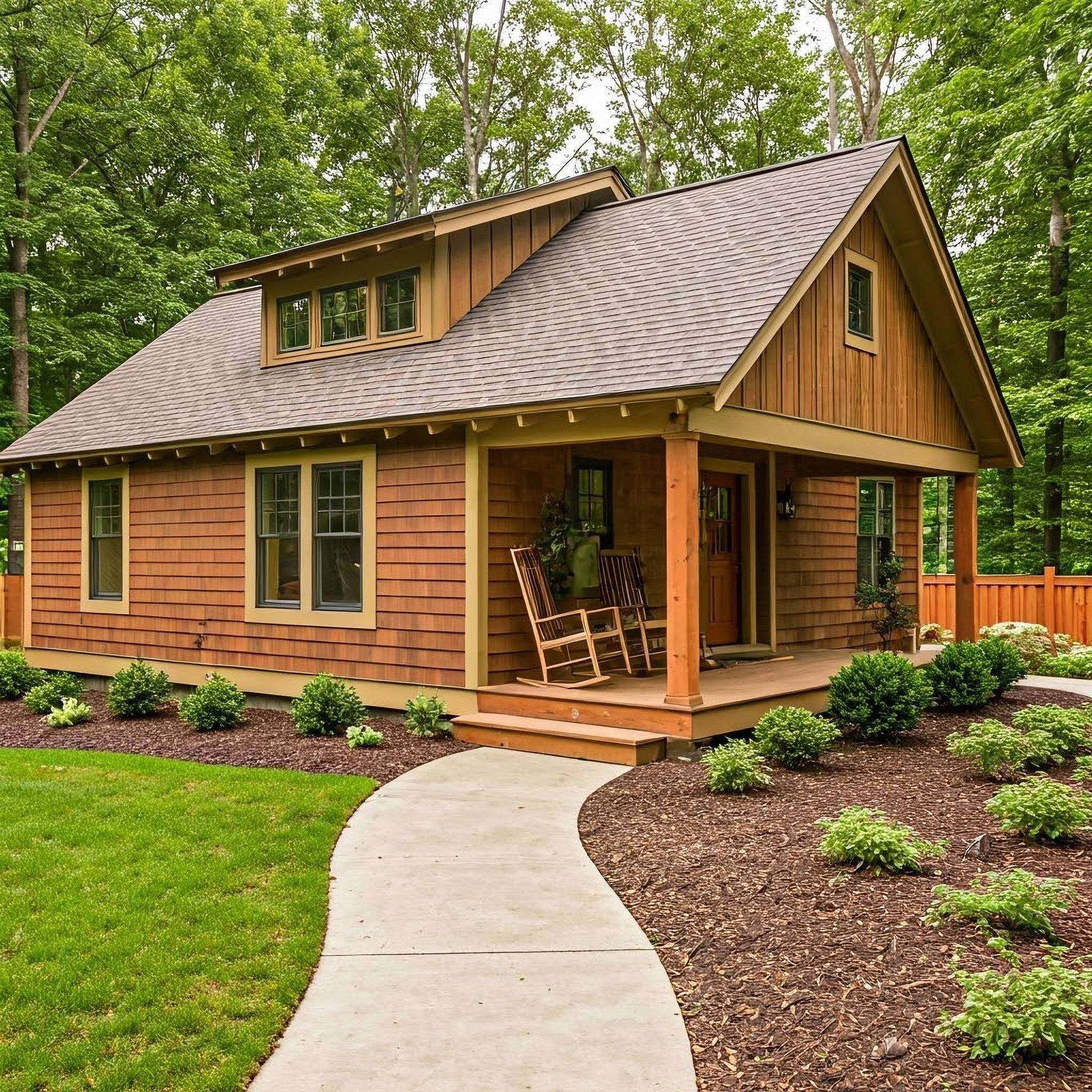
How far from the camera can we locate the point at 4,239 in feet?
68.8

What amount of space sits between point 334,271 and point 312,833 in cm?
694

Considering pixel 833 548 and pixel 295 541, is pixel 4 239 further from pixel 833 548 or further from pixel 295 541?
pixel 833 548

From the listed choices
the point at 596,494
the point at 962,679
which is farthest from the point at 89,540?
the point at 962,679

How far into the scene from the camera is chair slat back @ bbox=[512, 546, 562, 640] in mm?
8469

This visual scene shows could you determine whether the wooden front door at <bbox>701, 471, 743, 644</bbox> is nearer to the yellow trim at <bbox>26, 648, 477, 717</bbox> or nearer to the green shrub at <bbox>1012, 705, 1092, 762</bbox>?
the yellow trim at <bbox>26, 648, 477, 717</bbox>

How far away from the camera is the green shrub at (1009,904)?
3789 mm

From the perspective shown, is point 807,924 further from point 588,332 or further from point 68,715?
point 68,715

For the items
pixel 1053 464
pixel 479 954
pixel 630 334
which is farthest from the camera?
pixel 1053 464

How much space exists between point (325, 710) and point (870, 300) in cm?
658

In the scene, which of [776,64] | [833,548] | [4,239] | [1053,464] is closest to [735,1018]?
[833,548]

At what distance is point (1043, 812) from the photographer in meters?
4.96

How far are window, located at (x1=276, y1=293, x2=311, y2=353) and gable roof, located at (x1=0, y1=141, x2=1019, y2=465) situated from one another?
31cm

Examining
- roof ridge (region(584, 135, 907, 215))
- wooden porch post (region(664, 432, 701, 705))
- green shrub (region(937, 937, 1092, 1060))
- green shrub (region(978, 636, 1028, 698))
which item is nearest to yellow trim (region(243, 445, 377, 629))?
wooden porch post (region(664, 432, 701, 705))

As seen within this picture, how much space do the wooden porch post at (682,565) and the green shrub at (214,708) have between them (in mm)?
4038
